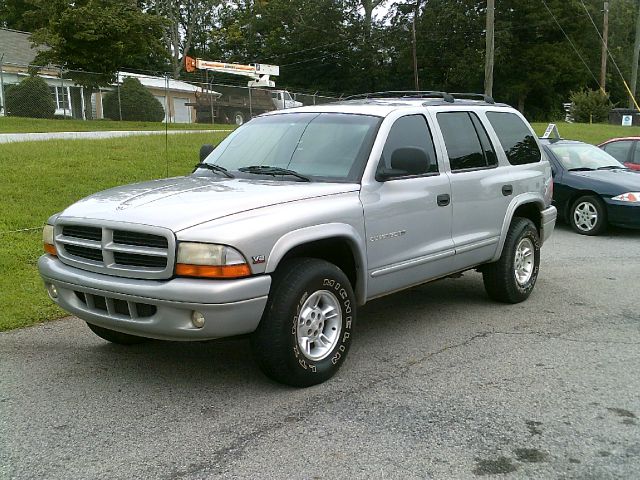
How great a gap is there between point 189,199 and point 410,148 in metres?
1.65

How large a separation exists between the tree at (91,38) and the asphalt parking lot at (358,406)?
23336 millimetres

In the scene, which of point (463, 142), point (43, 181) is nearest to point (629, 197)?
point (463, 142)

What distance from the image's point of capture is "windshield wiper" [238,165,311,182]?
4.87 m

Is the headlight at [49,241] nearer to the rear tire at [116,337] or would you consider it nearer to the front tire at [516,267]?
the rear tire at [116,337]

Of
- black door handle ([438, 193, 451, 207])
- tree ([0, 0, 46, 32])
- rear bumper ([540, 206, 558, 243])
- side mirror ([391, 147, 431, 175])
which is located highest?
tree ([0, 0, 46, 32])

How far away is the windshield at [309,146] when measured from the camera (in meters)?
4.99

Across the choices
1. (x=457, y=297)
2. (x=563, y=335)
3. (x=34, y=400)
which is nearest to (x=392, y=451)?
(x=34, y=400)

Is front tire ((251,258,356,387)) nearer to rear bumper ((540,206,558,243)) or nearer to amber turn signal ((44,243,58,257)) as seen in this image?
Result: amber turn signal ((44,243,58,257))

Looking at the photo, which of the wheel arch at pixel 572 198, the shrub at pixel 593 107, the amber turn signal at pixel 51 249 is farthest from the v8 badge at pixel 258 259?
the shrub at pixel 593 107

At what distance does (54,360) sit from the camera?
16.2 feet

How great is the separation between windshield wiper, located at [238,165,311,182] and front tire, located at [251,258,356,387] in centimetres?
74

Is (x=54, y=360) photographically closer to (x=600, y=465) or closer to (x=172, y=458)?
(x=172, y=458)

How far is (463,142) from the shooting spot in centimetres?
597

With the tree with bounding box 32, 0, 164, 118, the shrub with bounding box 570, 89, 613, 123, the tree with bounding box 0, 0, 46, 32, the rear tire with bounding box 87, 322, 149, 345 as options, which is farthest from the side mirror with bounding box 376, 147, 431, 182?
the tree with bounding box 0, 0, 46, 32
